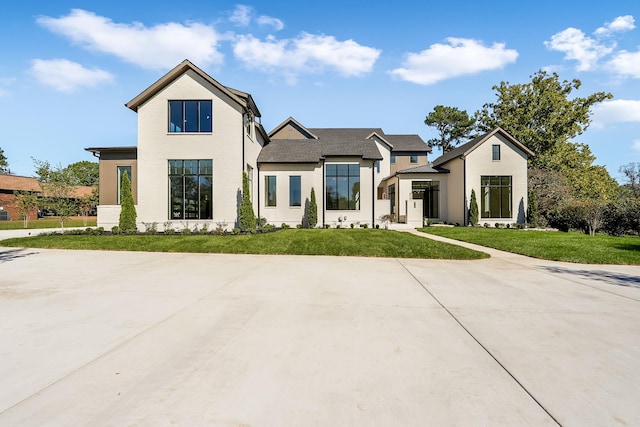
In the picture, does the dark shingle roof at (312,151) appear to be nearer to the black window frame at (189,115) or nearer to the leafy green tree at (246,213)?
the black window frame at (189,115)

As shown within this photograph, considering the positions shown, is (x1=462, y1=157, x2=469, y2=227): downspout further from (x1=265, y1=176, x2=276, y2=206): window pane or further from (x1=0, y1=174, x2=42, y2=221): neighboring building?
(x1=0, y1=174, x2=42, y2=221): neighboring building

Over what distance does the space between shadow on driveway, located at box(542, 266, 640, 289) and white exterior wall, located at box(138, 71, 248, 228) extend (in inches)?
545

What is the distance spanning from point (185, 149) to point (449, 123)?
45749 mm

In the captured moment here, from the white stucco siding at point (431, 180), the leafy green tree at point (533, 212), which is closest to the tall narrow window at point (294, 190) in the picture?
the white stucco siding at point (431, 180)

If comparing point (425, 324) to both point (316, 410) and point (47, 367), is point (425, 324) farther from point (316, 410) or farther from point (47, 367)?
point (47, 367)

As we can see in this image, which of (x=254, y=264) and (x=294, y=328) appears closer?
(x=294, y=328)

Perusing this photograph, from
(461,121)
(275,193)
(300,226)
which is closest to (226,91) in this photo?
(275,193)

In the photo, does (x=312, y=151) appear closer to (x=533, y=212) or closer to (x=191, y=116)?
(x=191, y=116)

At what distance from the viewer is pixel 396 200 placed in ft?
85.7

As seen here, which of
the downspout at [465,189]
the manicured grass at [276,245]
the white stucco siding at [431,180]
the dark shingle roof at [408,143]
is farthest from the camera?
the dark shingle roof at [408,143]

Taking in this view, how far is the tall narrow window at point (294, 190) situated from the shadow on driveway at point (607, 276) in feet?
48.7

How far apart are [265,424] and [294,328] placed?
1.80 meters

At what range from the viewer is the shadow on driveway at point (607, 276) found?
680 centimetres

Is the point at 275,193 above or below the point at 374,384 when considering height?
above
